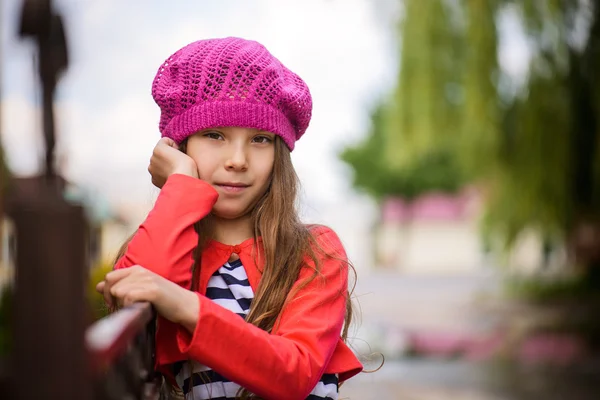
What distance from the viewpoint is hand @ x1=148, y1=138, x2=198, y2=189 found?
1.55 metres

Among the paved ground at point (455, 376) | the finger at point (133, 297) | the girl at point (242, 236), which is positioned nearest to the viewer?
the finger at point (133, 297)

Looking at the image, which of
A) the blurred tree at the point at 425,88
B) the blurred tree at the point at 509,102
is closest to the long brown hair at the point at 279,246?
the blurred tree at the point at 509,102

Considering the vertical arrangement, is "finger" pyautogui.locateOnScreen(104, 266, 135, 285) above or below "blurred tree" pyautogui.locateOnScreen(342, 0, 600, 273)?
below

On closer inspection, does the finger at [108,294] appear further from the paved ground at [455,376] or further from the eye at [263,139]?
the paved ground at [455,376]

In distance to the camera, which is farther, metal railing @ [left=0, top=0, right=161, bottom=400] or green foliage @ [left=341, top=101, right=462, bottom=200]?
green foliage @ [left=341, top=101, right=462, bottom=200]

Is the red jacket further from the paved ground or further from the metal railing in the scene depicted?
the paved ground

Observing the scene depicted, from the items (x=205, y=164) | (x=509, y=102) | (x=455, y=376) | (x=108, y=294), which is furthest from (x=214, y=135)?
(x=455, y=376)

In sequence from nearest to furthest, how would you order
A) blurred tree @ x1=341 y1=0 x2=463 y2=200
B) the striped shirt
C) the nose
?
the striped shirt < the nose < blurred tree @ x1=341 y1=0 x2=463 y2=200

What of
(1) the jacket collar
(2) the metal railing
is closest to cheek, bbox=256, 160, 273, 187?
(1) the jacket collar

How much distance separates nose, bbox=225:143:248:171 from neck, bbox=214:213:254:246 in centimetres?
12

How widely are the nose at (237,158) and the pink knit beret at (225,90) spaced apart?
0.17 feet

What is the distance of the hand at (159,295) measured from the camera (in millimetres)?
1251

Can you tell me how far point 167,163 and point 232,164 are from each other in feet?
0.41

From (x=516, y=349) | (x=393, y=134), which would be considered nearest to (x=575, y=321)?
(x=516, y=349)
